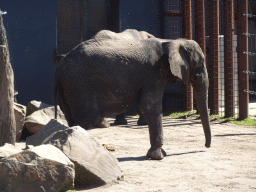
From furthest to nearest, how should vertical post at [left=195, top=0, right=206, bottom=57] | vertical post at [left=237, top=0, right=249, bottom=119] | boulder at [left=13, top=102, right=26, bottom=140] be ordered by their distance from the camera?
1. vertical post at [left=195, top=0, right=206, bottom=57]
2. vertical post at [left=237, top=0, right=249, bottom=119]
3. boulder at [left=13, top=102, right=26, bottom=140]

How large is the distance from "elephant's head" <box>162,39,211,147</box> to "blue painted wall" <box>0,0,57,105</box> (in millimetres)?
5156

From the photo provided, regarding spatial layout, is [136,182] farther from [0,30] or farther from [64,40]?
[64,40]

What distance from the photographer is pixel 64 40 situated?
11430 mm

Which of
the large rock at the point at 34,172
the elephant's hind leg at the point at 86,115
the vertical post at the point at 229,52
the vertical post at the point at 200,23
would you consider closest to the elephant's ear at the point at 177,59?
the elephant's hind leg at the point at 86,115

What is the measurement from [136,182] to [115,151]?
6.02 ft

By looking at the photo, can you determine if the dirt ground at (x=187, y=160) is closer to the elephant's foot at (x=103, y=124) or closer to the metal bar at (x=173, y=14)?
the elephant's foot at (x=103, y=124)

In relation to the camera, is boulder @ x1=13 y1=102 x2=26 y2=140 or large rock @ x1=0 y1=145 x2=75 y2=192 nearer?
large rock @ x1=0 y1=145 x2=75 y2=192

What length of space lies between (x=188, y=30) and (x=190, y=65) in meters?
4.87

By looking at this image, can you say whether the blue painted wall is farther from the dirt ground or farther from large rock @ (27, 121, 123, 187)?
large rock @ (27, 121, 123, 187)

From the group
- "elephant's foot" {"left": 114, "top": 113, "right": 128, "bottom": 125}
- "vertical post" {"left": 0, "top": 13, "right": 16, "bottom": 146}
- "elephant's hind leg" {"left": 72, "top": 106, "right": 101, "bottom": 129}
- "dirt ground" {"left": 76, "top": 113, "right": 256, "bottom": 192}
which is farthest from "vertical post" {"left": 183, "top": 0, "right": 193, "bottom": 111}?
"vertical post" {"left": 0, "top": 13, "right": 16, "bottom": 146}

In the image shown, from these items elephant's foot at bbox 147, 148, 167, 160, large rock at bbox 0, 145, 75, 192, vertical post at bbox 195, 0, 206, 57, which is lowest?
elephant's foot at bbox 147, 148, 167, 160

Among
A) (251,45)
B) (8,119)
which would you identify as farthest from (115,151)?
(251,45)

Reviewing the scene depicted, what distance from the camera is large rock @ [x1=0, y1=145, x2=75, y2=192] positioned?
407 centimetres

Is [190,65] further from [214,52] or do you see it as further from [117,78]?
[214,52]
